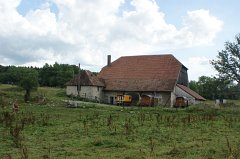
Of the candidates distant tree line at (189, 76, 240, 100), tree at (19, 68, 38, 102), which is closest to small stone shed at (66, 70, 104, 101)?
tree at (19, 68, 38, 102)

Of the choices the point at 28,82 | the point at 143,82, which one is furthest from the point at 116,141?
the point at 143,82

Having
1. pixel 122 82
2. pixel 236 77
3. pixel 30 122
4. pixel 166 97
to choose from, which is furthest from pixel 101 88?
pixel 30 122

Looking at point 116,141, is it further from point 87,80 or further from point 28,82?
point 87,80

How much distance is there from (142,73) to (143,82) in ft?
7.93

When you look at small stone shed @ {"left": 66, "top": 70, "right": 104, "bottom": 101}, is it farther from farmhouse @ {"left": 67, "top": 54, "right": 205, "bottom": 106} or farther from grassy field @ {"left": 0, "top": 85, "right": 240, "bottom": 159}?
grassy field @ {"left": 0, "top": 85, "right": 240, "bottom": 159}

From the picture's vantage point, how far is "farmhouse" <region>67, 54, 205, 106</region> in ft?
181

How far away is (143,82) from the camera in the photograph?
57.8 metres

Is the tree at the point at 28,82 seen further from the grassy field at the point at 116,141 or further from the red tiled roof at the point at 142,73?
the grassy field at the point at 116,141

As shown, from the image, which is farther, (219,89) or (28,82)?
(219,89)

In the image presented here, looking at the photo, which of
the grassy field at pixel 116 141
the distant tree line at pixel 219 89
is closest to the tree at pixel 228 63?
the distant tree line at pixel 219 89

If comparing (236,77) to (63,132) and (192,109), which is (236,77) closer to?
(192,109)

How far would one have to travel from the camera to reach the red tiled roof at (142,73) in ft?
185

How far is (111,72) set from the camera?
62.8 metres

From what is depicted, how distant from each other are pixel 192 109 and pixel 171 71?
2066cm
